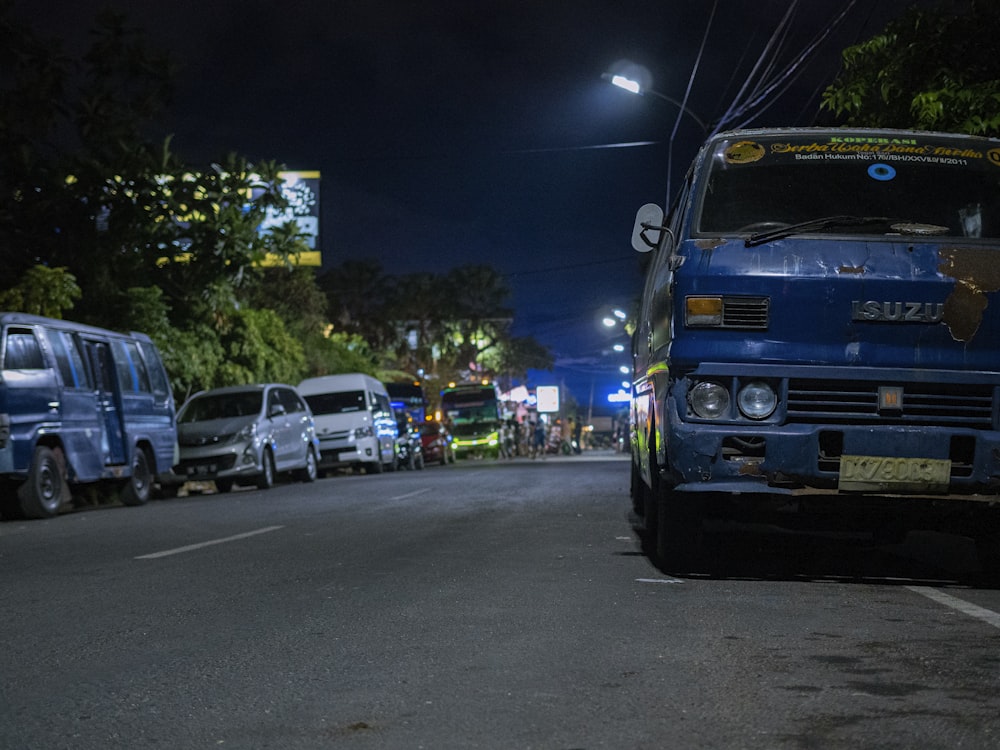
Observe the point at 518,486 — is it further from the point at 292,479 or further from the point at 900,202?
the point at 900,202

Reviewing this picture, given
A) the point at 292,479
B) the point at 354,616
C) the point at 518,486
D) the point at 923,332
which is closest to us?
the point at 354,616

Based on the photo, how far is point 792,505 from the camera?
23.7ft

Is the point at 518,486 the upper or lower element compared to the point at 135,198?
lower

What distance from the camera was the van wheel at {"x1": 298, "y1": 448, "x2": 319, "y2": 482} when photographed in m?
25.1

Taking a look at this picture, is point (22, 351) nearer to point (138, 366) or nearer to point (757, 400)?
point (138, 366)

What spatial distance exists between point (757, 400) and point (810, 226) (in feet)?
3.51

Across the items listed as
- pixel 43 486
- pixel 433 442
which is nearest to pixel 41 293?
pixel 43 486

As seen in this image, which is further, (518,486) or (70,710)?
(518,486)

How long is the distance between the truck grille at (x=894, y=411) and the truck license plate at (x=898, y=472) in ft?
0.71

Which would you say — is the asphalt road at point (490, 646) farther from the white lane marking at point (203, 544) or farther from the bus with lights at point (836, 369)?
the bus with lights at point (836, 369)

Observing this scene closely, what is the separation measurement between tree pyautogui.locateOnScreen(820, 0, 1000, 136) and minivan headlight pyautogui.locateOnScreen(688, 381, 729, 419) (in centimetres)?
550

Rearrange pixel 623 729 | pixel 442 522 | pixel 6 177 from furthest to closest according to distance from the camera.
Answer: pixel 6 177 → pixel 442 522 → pixel 623 729

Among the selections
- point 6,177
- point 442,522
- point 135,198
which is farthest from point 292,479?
point 442,522

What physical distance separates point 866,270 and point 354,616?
338cm
